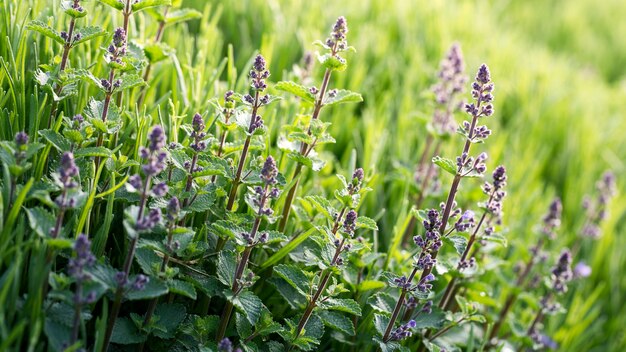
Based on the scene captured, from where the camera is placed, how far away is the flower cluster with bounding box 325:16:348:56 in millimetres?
2076

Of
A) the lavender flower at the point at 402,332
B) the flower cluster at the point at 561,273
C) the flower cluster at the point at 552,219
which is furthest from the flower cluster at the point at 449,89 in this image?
the lavender flower at the point at 402,332

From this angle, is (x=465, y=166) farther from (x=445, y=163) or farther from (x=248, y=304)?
(x=248, y=304)

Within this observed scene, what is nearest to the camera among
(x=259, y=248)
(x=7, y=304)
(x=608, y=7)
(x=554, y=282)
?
(x=7, y=304)

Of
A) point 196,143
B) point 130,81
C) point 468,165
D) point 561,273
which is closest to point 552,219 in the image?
point 561,273

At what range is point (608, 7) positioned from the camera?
9320 mm

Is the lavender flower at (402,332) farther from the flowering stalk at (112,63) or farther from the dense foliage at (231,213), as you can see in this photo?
the flowering stalk at (112,63)

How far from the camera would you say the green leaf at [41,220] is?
1.65 m

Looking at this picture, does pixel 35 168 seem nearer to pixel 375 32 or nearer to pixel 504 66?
pixel 375 32

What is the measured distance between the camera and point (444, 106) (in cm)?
331

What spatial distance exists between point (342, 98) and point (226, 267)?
696 millimetres

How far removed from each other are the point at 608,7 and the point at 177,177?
9.12 meters

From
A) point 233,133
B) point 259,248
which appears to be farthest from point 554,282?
point 233,133

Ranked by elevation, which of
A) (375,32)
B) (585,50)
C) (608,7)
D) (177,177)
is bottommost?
(177,177)

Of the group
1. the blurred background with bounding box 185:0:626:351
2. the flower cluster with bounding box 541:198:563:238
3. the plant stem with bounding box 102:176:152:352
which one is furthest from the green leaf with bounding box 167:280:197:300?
the flower cluster with bounding box 541:198:563:238
